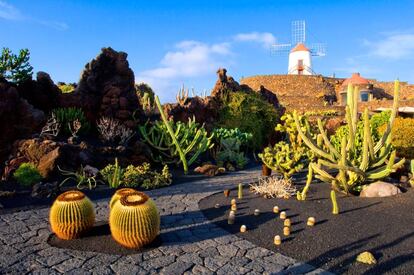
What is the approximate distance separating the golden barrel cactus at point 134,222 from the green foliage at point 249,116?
1216 centimetres

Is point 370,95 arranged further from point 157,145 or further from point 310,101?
point 157,145

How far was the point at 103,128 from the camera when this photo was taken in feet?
40.5

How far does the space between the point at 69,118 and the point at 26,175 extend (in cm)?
399

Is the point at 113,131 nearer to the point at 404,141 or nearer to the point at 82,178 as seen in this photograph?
the point at 82,178

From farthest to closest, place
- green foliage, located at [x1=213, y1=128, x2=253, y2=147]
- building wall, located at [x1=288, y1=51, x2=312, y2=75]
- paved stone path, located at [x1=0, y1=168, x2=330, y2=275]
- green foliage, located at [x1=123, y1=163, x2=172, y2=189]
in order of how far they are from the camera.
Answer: building wall, located at [x1=288, y1=51, x2=312, y2=75], green foliage, located at [x1=213, y1=128, x2=253, y2=147], green foliage, located at [x1=123, y1=163, x2=172, y2=189], paved stone path, located at [x1=0, y1=168, x2=330, y2=275]

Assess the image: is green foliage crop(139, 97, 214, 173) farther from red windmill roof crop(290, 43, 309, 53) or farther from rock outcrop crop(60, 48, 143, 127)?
red windmill roof crop(290, 43, 309, 53)

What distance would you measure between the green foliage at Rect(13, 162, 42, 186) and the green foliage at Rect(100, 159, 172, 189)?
147cm

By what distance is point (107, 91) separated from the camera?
42.6 ft

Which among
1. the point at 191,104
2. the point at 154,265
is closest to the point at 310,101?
the point at 191,104

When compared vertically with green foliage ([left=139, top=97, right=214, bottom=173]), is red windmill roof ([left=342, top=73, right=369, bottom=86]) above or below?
above

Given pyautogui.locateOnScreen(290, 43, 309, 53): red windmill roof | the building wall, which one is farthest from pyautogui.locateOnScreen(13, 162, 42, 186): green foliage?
pyautogui.locateOnScreen(290, 43, 309, 53): red windmill roof

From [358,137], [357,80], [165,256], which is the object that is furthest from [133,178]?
[357,80]

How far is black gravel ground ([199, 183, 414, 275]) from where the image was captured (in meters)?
4.65

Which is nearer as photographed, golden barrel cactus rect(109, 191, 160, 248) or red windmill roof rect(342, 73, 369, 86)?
golden barrel cactus rect(109, 191, 160, 248)
